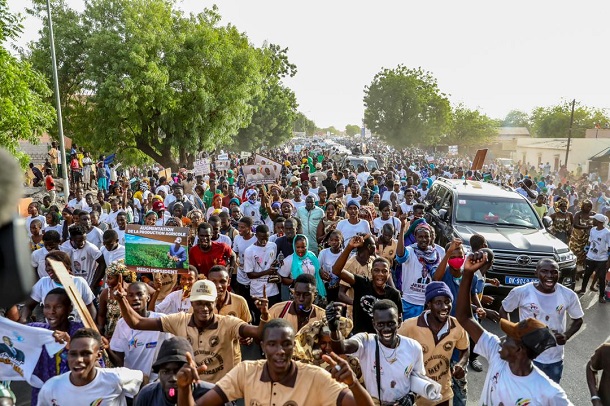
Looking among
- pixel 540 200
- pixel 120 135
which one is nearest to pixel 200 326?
→ pixel 540 200


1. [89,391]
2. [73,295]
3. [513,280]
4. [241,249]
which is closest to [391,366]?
[89,391]

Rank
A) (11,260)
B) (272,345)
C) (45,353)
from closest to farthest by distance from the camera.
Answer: (11,260)
(272,345)
(45,353)

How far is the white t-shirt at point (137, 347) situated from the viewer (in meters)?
4.48

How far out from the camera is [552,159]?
174ft

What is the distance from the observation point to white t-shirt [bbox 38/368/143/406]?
11.4ft

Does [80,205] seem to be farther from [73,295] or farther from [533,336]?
[533,336]

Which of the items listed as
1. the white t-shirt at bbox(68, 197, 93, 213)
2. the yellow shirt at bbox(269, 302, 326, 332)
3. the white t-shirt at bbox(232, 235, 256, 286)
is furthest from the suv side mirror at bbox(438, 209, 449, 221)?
the white t-shirt at bbox(68, 197, 93, 213)

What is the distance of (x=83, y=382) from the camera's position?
11.5 ft

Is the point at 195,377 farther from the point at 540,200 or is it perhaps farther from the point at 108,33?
the point at 108,33

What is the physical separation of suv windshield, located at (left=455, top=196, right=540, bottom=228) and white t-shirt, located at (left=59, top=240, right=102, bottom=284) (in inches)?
238

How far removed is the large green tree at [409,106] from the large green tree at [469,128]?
917 centimetres

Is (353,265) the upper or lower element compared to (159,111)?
lower

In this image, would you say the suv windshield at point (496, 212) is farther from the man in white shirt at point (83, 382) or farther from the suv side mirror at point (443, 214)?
the man in white shirt at point (83, 382)

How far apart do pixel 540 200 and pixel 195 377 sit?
11.7 m
